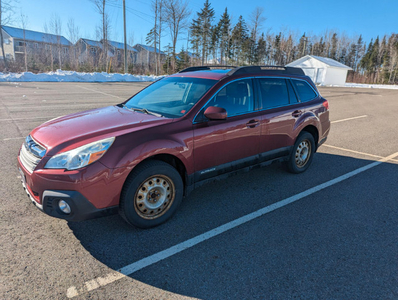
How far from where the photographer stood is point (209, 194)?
14.0 feet

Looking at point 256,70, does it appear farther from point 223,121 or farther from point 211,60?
point 211,60

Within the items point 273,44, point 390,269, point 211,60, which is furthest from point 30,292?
point 273,44

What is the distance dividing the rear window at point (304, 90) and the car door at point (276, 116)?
0.67 feet

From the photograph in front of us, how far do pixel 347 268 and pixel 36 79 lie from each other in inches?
1066

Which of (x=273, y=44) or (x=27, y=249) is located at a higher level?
(x=273, y=44)

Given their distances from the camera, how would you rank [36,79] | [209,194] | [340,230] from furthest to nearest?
[36,79], [209,194], [340,230]

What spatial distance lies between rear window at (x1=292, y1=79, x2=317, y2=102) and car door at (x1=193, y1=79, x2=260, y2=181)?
4.27ft

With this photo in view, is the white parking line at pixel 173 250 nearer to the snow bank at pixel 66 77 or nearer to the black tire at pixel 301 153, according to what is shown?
the black tire at pixel 301 153

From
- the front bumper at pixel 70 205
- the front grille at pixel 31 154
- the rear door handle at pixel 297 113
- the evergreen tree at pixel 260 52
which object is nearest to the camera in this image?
the front bumper at pixel 70 205

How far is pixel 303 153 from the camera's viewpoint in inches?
205

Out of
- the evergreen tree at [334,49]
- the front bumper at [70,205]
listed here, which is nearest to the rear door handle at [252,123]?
the front bumper at [70,205]

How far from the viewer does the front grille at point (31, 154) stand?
2935mm

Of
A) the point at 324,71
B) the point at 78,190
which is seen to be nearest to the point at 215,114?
the point at 78,190

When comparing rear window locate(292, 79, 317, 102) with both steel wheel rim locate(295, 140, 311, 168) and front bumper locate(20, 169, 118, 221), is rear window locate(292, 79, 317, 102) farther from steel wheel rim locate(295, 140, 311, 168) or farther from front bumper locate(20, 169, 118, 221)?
front bumper locate(20, 169, 118, 221)
